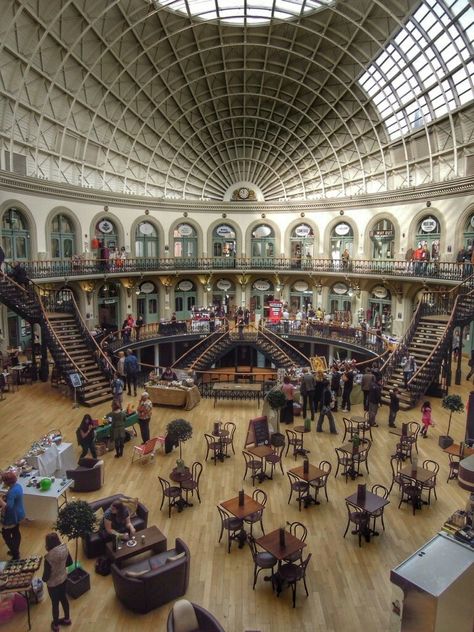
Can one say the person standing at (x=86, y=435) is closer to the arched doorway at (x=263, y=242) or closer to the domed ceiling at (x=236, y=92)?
the domed ceiling at (x=236, y=92)

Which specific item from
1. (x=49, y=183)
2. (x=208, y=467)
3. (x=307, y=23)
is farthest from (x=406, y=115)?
(x=208, y=467)

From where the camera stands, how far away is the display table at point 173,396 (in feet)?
59.4

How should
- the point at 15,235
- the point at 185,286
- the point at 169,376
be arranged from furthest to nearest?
the point at 185,286 → the point at 15,235 → the point at 169,376

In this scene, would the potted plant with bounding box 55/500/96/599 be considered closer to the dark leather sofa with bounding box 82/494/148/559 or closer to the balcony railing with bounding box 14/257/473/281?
the dark leather sofa with bounding box 82/494/148/559

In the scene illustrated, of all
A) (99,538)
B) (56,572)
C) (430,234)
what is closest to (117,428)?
(99,538)

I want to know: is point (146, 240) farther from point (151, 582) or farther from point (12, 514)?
point (151, 582)

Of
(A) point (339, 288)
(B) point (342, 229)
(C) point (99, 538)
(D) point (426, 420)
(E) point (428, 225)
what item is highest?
(B) point (342, 229)

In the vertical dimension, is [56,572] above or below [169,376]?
below

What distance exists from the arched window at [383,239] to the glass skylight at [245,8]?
13.1 m

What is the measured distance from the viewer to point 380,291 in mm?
30422

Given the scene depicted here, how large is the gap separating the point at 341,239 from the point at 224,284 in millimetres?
9852

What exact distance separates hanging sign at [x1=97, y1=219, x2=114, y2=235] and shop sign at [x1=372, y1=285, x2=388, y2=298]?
18.5 m

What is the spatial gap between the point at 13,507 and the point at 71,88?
23.7 metres

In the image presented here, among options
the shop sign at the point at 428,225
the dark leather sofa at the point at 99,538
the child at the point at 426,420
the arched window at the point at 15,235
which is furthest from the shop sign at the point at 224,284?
the dark leather sofa at the point at 99,538
